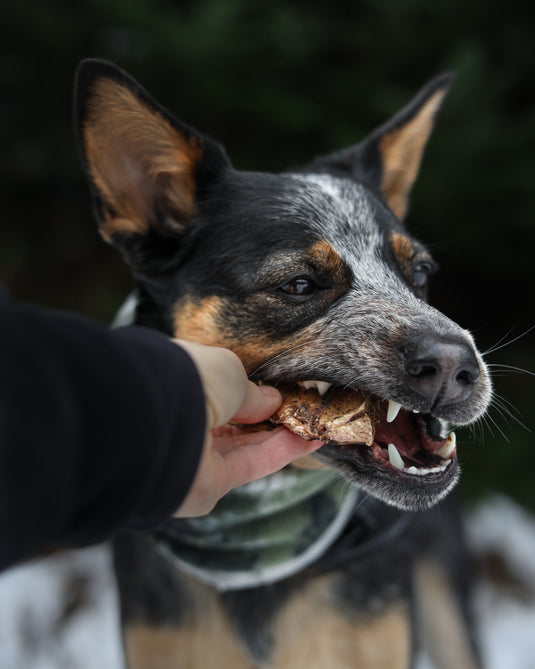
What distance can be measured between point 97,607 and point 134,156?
2.76 m

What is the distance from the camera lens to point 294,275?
176cm

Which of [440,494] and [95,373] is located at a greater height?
[95,373]

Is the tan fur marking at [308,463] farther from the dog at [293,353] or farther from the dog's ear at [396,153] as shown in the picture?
the dog's ear at [396,153]

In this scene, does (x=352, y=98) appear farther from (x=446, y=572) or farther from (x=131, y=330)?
(x=131, y=330)

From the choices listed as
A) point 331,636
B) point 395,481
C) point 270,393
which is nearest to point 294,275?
point 270,393

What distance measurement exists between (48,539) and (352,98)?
129 inches

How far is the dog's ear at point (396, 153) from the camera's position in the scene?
2.18 m

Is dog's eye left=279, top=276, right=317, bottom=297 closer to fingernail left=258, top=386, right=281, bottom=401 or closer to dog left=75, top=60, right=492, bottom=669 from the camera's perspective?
dog left=75, top=60, right=492, bottom=669

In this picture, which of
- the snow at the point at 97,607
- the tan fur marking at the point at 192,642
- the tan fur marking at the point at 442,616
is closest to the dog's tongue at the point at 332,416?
the tan fur marking at the point at 192,642

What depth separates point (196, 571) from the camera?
2.03m

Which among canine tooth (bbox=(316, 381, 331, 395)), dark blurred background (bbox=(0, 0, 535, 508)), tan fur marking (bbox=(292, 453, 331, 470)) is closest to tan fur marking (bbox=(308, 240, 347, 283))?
canine tooth (bbox=(316, 381, 331, 395))

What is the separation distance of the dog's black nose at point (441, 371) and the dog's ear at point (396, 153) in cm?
96

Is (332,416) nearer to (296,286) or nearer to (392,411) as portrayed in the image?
(392,411)

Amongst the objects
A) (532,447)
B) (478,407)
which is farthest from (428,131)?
(532,447)
